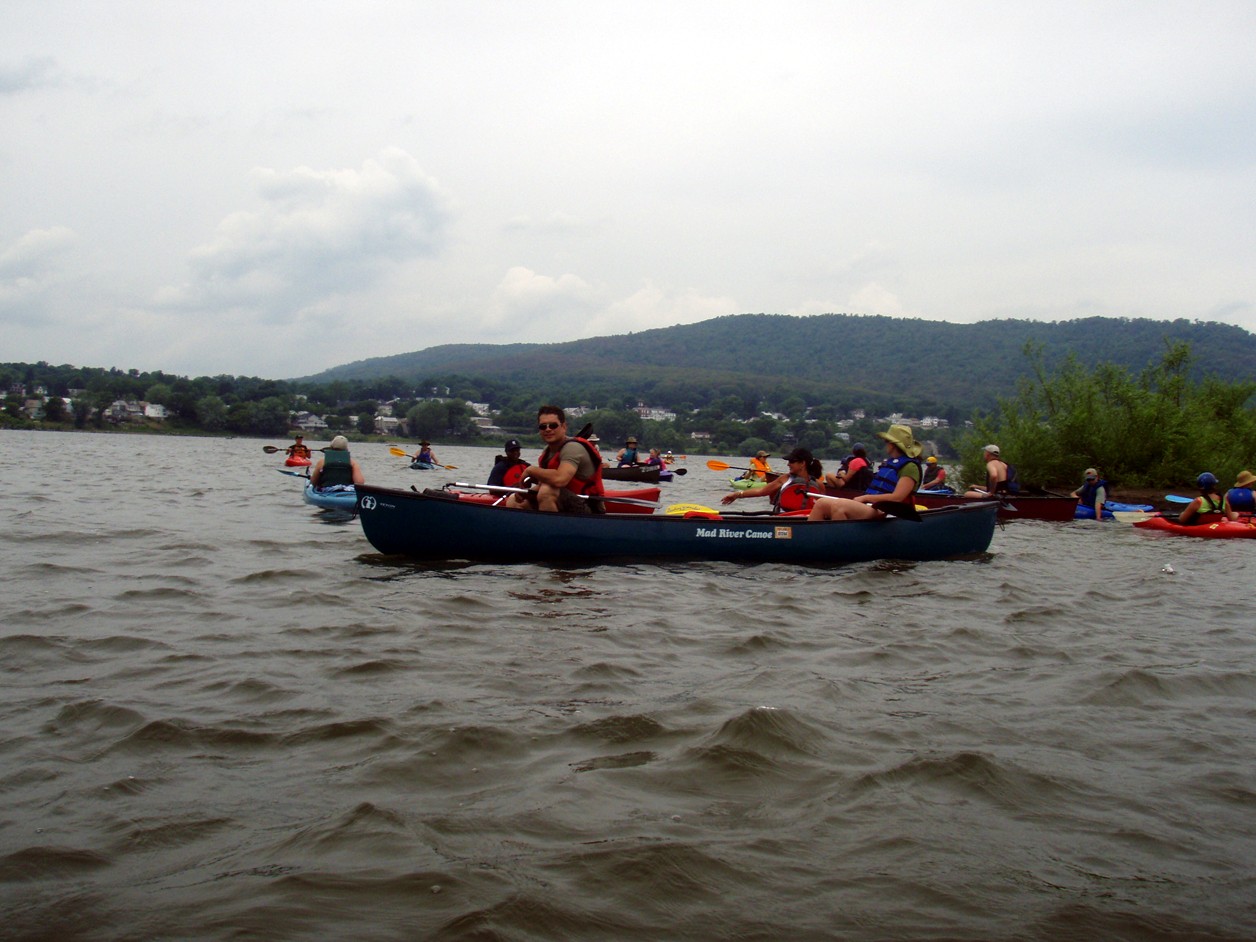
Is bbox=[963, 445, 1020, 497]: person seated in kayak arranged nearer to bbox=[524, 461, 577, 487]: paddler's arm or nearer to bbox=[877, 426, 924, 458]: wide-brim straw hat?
bbox=[877, 426, 924, 458]: wide-brim straw hat

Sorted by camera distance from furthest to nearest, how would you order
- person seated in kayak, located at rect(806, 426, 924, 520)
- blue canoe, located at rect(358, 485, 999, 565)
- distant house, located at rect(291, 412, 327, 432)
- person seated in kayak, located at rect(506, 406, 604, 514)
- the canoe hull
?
distant house, located at rect(291, 412, 327, 432) < the canoe hull < person seated in kayak, located at rect(806, 426, 924, 520) < person seated in kayak, located at rect(506, 406, 604, 514) < blue canoe, located at rect(358, 485, 999, 565)

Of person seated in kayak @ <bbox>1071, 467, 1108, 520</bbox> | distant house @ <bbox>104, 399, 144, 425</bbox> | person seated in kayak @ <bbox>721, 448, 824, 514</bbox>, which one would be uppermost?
distant house @ <bbox>104, 399, 144, 425</bbox>

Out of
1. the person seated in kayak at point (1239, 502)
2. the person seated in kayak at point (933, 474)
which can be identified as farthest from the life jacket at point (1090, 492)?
the person seated in kayak at point (1239, 502)

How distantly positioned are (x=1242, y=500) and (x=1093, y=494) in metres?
3.99

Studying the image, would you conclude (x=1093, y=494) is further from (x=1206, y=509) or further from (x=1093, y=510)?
(x=1206, y=509)

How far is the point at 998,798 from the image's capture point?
393cm

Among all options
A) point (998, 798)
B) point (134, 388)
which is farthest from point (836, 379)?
point (998, 798)

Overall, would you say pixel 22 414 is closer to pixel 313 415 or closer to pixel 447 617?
pixel 313 415

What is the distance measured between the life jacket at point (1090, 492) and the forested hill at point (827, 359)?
77.3 m

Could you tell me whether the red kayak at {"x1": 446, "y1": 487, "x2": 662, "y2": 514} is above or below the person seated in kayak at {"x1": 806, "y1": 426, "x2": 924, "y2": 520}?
below

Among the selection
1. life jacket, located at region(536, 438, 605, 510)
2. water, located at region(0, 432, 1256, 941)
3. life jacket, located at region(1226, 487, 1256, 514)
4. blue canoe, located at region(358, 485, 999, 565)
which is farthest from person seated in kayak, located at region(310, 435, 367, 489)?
life jacket, located at region(1226, 487, 1256, 514)

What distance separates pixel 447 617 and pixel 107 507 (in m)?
11.0

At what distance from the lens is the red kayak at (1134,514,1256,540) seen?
50.9 ft

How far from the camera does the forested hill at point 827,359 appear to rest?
393 feet
